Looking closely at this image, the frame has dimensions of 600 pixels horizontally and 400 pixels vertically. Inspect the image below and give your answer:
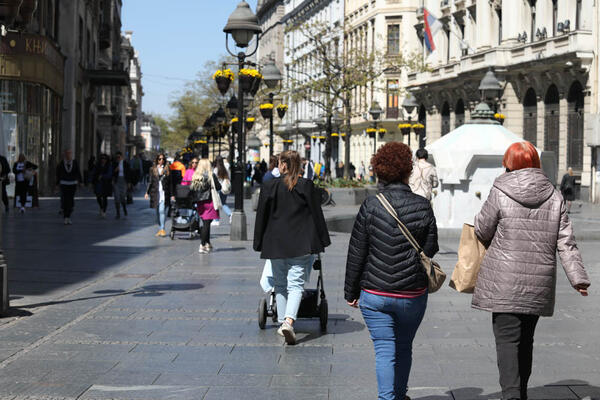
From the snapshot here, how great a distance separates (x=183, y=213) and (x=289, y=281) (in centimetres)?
1158

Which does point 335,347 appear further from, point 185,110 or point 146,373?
point 185,110

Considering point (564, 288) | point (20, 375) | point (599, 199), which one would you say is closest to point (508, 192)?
point (20, 375)

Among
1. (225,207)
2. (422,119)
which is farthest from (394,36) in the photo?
(225,207)

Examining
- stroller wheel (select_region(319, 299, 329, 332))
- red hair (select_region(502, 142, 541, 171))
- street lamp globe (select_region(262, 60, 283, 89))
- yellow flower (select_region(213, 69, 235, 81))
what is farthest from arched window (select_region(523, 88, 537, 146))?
red hair (select_region(502, 142, 541, 171))

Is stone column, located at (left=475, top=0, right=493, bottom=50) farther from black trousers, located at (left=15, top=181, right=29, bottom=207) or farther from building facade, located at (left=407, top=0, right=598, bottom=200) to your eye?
black trousers, located at (left=15, top=181, right=29, bottom=207)

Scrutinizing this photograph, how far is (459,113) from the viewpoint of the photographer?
56.0 meters

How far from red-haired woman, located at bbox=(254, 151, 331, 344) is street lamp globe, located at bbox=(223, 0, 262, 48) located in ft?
37.1

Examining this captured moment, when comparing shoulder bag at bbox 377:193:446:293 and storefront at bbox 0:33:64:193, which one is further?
storefront at bbox 0:33:64:193

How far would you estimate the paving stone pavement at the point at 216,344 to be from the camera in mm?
6691

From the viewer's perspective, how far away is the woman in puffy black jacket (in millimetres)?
5660

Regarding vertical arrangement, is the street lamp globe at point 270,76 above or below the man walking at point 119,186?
above

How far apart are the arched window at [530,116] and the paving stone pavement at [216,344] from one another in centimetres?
Answer: 3329

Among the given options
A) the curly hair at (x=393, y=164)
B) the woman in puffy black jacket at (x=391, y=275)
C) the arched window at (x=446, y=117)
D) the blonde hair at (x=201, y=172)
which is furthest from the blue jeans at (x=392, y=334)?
the arched window at (x=446, y=117)

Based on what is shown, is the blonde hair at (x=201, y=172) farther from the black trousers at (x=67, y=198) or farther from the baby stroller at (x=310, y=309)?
the baby stroller at (x=310, y=309)
